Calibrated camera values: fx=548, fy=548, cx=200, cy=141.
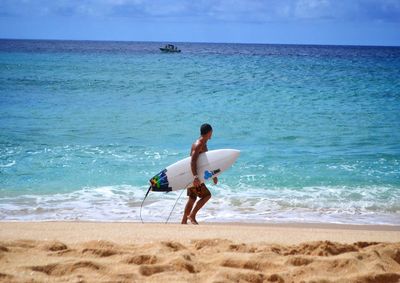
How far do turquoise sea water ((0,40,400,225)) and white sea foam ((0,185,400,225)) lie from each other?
0.02 metres

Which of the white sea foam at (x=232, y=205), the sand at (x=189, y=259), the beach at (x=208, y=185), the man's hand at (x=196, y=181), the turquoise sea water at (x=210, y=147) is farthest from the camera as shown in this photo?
the turquoise sea water at (x=210, y=147)

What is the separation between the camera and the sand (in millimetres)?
3613

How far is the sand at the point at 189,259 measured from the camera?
361cm

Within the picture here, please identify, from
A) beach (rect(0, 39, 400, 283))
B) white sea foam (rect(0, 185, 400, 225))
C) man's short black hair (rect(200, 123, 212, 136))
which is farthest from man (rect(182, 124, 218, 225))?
white sea foam (rect(0, 185, 400, 225))

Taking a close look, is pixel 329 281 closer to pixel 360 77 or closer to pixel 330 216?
pixel 330 216

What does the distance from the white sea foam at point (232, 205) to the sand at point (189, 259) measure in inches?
88.5

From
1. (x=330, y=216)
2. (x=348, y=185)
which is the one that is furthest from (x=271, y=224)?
(x=348, y=185)

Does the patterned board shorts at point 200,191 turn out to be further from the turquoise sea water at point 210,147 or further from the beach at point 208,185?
the turquoise sea water at point 210,147

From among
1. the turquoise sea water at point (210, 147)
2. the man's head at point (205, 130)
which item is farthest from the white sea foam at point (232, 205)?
the man's head at point (205, 130)

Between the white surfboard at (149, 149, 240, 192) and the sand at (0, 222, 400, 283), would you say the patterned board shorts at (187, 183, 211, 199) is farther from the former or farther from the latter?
the sand at (0, 222, 400, 283)

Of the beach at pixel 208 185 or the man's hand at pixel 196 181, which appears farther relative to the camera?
the man's hand at pixel 196 181

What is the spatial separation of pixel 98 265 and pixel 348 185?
A: 20.8 ft

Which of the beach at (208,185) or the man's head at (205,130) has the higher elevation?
the man's head at (205,130)

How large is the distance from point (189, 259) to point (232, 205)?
159 inches
